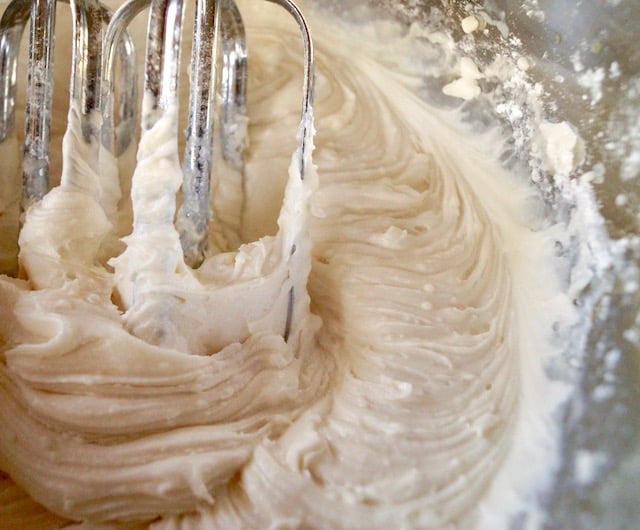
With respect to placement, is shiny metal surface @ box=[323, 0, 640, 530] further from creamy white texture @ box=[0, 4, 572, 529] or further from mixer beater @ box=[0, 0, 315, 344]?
mixer beater @ box=[0, 0, 315, 344]

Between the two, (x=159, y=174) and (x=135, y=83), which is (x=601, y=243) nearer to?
(x=159, y=174)

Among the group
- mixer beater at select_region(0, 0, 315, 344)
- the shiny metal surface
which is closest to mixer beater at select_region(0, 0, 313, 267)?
mixer beater at select_region(0, 0, 315, 344)

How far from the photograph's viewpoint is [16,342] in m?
0.71

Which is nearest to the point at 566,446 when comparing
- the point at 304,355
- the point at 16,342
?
the point at 304,355

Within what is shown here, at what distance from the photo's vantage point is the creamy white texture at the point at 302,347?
2.23 ft

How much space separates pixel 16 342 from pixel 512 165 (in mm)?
713

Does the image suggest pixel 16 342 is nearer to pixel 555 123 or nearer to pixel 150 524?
pixel 150 524

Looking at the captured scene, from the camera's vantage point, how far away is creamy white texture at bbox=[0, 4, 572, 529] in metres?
0.68

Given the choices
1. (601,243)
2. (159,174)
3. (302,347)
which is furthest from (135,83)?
(601,243)

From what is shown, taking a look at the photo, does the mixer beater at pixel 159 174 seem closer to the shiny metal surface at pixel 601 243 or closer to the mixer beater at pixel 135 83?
the mixer beater at pixel 135 83

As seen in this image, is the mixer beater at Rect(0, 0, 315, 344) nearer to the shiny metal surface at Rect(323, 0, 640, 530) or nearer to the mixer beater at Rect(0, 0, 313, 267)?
the mixer beater at Rect(0, 0, 313, 267)

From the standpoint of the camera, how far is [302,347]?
2.63 feet

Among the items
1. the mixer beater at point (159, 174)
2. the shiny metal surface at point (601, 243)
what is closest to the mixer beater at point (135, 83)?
the mixer beater at point (159, 174)

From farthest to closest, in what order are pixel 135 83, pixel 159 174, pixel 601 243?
pixel 135 83 < pixel 601 243 < pixel 159 174
